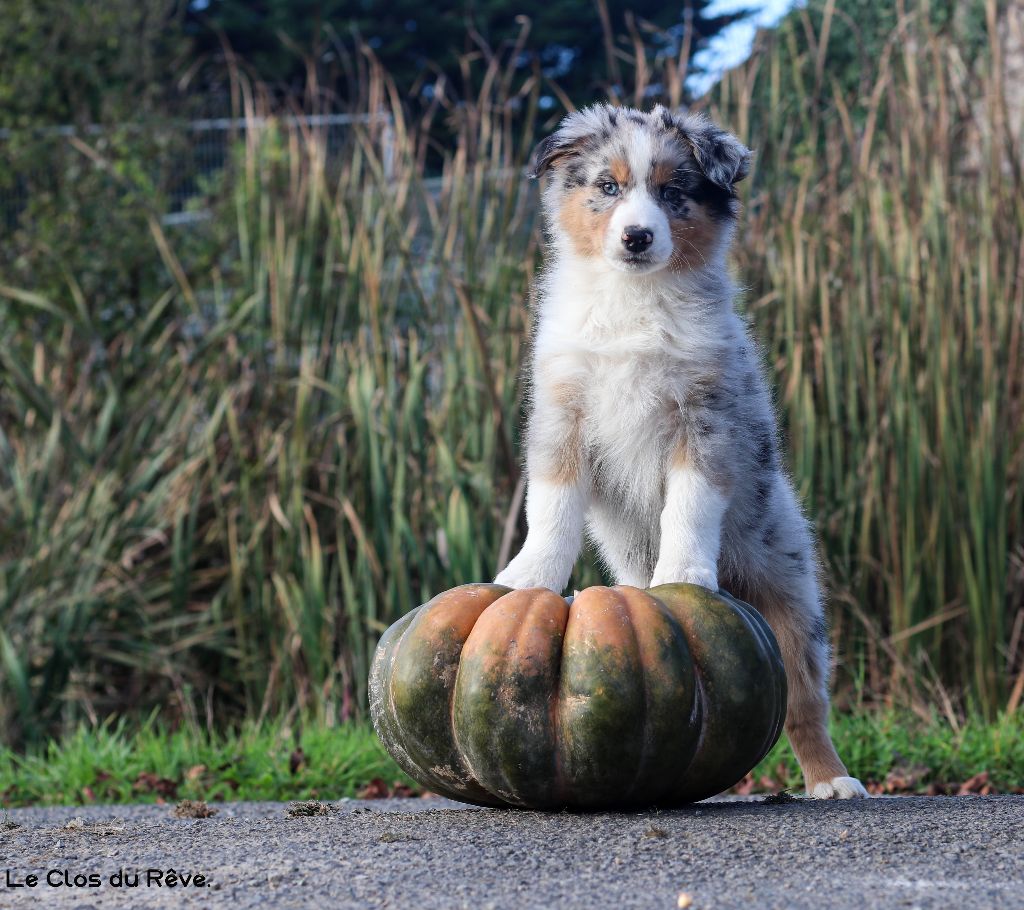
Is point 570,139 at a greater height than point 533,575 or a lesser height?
greater

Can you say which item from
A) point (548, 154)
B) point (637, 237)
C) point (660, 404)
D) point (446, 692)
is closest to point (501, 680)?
point (446, 692)

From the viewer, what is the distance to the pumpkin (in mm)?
2660

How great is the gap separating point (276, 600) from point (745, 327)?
2689 mm

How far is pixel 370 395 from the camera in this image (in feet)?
17.2

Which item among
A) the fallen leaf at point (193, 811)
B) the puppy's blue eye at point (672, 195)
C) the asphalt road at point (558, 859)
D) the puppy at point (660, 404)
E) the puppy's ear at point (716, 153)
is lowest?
the fallen leaf at point (193, 811)

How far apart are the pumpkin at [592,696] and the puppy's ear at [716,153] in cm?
104

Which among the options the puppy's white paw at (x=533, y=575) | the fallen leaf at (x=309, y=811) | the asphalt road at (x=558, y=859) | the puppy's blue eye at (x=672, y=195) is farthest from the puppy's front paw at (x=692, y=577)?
the fallen leaf at (x=309, y=811)

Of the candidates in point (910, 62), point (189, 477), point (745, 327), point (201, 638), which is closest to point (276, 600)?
point (201, 638)

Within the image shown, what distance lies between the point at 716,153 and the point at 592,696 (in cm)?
138

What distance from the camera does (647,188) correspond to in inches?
120

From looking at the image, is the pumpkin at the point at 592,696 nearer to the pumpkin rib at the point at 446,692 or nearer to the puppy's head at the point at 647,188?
the pumpkin rib at the point at 446,692

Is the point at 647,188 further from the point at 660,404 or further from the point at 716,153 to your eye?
the point at 660,404

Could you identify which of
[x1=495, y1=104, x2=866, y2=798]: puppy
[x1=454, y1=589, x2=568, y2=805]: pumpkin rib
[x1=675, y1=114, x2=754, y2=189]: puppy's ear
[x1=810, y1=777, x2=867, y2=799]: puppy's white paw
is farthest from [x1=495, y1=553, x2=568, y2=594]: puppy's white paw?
[x1=675, y1=114, x2=754, y2=189]: puppy's ear

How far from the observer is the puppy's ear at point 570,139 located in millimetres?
3230
